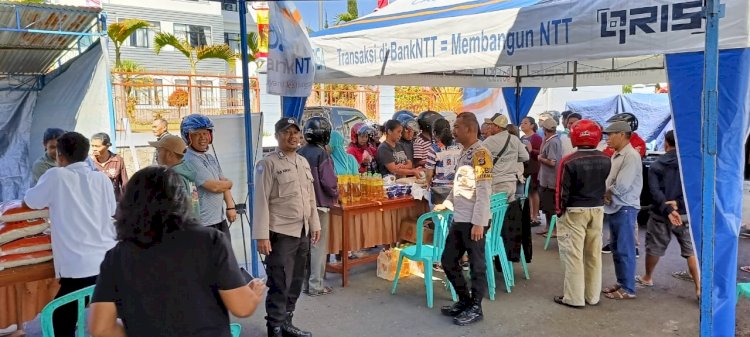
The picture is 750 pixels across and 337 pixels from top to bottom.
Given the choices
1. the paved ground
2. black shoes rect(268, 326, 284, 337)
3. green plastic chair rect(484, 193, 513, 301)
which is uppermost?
green plastic chair rect(484, 193, 513, 301)

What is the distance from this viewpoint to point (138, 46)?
21.1 metres

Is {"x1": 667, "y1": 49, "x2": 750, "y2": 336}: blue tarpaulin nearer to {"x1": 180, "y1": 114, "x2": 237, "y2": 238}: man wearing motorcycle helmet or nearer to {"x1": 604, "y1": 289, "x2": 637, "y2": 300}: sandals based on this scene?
{"x1": 604, "y1": 289, "x2": 637, "y2": 300}: sandals

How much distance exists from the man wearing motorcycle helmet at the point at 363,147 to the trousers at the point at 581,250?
9.40 feet

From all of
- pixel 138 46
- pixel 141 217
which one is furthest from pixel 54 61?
pixel 138 46

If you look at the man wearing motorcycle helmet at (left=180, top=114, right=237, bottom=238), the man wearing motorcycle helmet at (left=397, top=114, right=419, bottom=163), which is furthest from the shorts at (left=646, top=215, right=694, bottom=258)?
the man wearing motorcycle helmet at (left=180, top=114, right=237, bottom=238)

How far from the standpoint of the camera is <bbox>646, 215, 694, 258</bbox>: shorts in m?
4.79

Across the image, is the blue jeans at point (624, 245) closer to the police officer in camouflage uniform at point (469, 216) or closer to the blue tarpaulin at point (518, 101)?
the police officer in camouflage uniform at point (469, 216)

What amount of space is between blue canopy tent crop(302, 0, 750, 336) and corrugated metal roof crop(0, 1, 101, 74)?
5166 mm

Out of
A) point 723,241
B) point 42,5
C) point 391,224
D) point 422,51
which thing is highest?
point 42,5

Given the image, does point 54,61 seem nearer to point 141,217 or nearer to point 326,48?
point 326,48

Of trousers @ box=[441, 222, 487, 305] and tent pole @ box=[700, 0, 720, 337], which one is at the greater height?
tent pole @ box=[700, 0, 720, 337]

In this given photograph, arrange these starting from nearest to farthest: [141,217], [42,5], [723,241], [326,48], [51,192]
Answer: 1. [141,217]
2. [51,192]
3. [723,241]
4. [326,48]
5. [42,5]

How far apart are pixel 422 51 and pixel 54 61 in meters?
7.90

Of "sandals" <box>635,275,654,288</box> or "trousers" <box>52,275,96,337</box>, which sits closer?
"trousers" <box>52,275,96,337</box>
